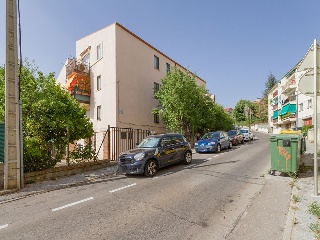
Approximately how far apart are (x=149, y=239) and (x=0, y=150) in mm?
6832

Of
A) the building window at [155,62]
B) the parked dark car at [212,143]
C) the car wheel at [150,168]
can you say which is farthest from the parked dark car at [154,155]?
the building window at [155,62]

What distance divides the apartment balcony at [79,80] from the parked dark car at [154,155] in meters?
11.2

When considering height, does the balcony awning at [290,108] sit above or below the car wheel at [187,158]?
above

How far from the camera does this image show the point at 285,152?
7965mm

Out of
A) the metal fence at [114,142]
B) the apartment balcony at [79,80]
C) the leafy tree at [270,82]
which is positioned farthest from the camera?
the leafy tree at [270,82]

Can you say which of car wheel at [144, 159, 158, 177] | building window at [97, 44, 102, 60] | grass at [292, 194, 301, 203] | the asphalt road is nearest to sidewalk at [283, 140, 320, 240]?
grass at [292, 194, 301, 203]

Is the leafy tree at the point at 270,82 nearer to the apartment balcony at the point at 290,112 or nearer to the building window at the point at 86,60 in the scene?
the apartment balcony at the point at 290,112

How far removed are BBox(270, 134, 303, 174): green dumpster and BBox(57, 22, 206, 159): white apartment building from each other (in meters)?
9.70

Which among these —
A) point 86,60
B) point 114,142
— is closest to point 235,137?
point 114,142

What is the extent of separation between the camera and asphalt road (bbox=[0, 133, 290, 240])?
416cm

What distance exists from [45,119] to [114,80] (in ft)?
30.4

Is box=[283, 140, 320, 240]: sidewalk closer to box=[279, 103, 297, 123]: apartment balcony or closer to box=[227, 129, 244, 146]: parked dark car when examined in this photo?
box=[227, 129, 244, 146]: parked dark car

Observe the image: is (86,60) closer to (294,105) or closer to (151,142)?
(151,142)

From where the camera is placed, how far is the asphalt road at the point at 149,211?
4164mm
